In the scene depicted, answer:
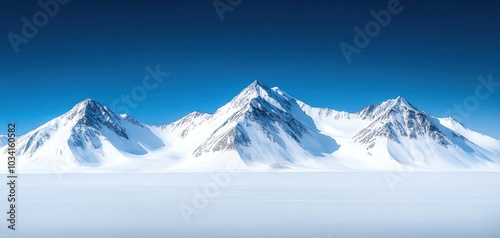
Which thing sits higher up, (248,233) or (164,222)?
(164,222)

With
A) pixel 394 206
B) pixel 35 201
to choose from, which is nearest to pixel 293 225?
pixel 394 206

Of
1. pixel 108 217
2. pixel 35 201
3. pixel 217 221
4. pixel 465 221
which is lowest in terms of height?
pixel 465 221

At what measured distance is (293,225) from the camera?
34875 mm

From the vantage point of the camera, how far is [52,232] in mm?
31562

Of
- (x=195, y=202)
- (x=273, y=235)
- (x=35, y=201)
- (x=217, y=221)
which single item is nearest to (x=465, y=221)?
(x=273, y=235)

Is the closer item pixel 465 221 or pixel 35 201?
pixel 465 221

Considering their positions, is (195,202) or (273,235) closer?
(273,235)

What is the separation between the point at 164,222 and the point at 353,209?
19.6 meters

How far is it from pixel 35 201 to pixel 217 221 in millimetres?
27709

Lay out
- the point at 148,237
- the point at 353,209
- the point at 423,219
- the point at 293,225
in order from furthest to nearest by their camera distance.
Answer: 1. the point at 353,209
2. the point at 423,219
3. the point at 293,225
4. the point at 148,237

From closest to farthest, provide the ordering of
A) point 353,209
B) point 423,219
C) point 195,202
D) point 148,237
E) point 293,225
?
1. point 148,237
2. point 293,225
3. point 423,219
4. point 353,209
5. point 195,202

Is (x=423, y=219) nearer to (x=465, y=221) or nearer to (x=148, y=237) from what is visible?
(x=465, y=221)

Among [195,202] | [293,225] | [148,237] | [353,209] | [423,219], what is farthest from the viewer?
[195,202]

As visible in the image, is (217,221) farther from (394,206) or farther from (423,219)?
(394,206)
